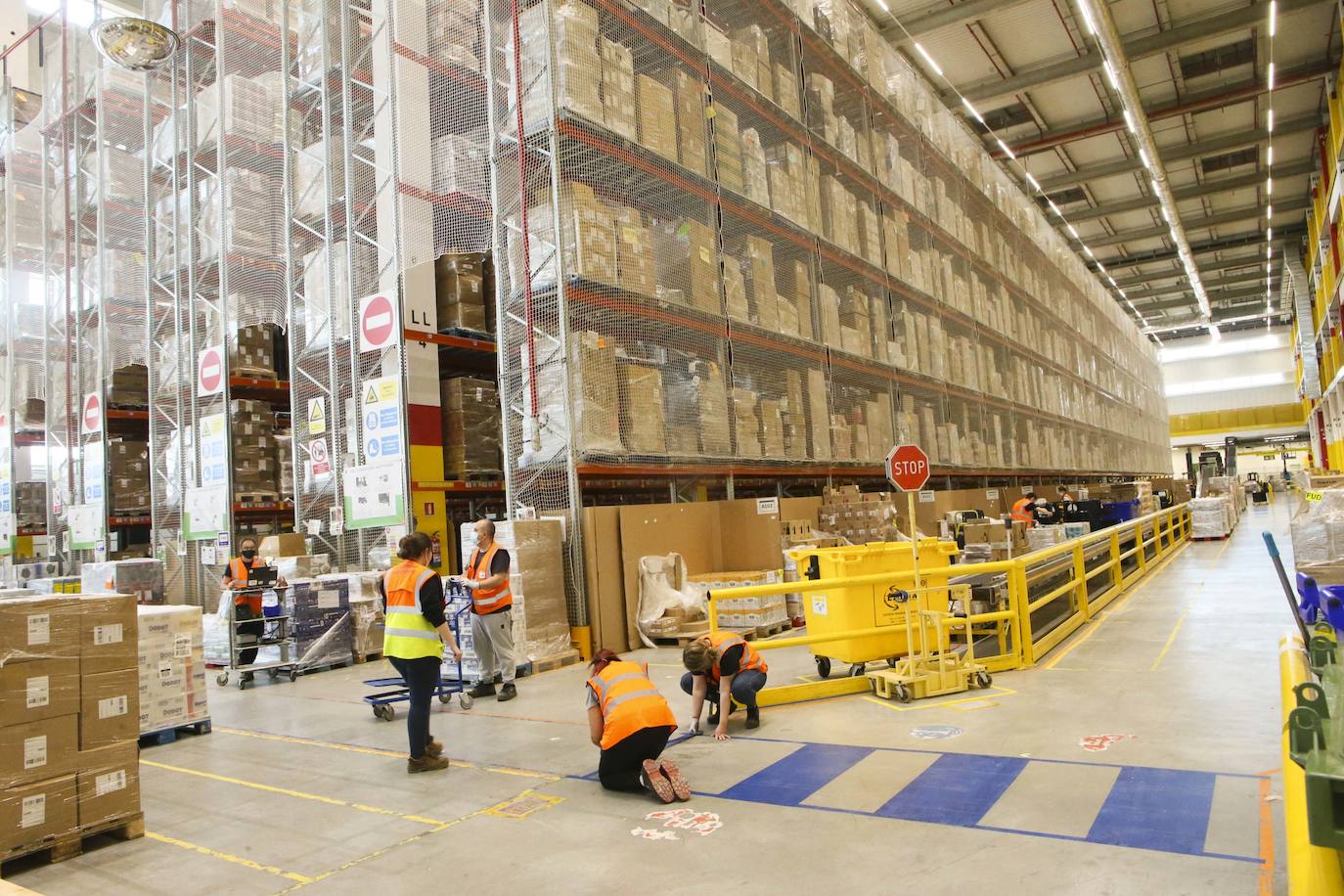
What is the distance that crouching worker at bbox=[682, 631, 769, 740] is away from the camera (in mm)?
5484

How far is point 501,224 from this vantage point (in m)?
9.50

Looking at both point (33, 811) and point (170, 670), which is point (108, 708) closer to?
point (33, 811)

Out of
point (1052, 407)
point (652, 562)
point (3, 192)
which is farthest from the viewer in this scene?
point (1052, 407)

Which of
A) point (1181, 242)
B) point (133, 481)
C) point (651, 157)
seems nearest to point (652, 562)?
point (651, 157)

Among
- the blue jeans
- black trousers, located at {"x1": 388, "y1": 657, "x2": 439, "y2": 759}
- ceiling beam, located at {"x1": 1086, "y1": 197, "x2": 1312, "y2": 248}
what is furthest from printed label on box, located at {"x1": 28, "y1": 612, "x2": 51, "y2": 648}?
ceiling beam, located at {"x1": 1086, "y1": 197, "x2": 1312, "y2": 248}

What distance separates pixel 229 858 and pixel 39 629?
56.1 inches

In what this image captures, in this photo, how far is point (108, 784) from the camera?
4.25 meters

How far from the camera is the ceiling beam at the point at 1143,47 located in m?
17.3

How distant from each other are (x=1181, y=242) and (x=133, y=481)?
28405 millimetres

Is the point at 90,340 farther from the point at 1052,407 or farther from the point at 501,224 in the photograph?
the point at 1052,407

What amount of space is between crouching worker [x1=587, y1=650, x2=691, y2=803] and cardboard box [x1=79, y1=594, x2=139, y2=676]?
243 cm

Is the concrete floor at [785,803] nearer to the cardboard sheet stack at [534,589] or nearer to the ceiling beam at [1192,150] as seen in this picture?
the cardboard sheet stack at [534,589]

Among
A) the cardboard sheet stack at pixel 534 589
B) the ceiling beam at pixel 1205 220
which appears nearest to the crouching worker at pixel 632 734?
the cardboard sheet stack at pixel 534 589

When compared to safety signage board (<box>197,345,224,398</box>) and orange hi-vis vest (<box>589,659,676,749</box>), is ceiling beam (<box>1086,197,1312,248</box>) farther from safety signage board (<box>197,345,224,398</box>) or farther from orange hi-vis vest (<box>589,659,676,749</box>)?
orange hi-vis vest (<box>589,659,676,749</box>)
